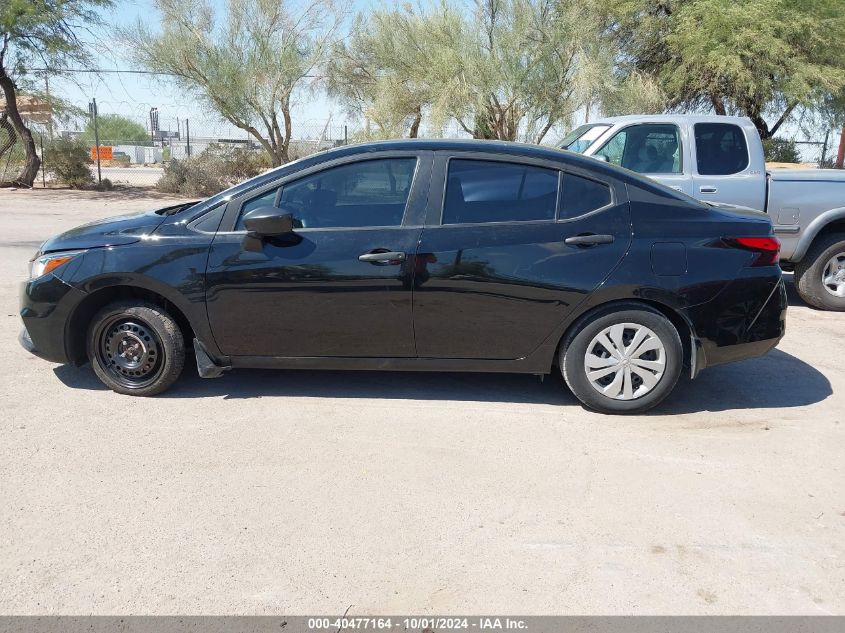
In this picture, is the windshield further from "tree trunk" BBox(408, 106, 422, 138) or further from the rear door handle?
"tree trunk" BBox(408, 106, 422, 138)

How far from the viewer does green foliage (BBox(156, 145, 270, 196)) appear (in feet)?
71.1

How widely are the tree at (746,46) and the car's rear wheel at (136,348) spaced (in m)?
18.0

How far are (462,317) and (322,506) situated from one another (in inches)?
62.1

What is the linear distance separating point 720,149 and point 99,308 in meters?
6.18

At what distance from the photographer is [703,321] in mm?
4645

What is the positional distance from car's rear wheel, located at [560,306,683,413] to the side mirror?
1.94 m

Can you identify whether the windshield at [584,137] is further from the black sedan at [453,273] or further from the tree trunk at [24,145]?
the tree trunk at [24,145]

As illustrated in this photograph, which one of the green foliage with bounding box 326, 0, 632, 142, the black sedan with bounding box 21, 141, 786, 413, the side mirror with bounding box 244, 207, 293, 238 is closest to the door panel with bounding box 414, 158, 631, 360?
the black sedan with bounding box 21, 141, 786, 413

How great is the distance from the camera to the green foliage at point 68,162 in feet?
73.4

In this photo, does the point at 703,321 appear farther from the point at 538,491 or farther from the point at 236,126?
the point at 236,126

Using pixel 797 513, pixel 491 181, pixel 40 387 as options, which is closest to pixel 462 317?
pixel 491 181

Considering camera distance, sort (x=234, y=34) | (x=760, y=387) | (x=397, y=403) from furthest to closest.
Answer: (x=234, y=34) < (x=760, y=387) < (x=397, y=403)
